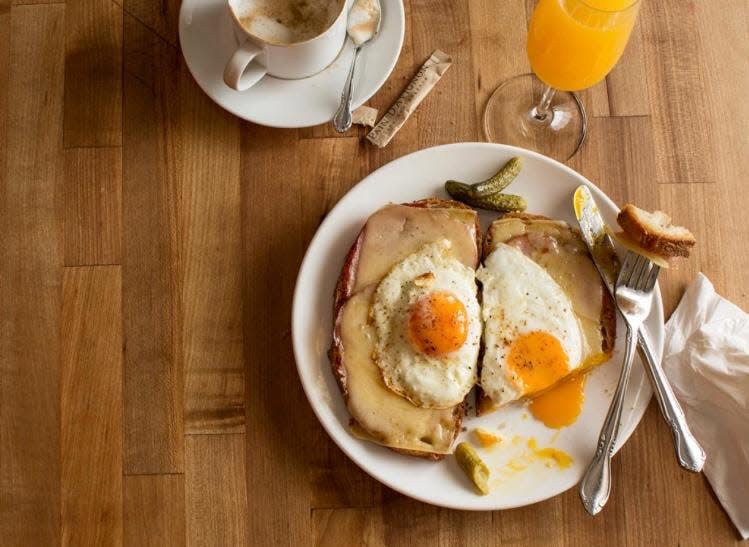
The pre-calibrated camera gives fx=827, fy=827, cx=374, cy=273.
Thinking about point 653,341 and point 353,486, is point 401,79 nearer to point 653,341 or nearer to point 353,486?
point 653,341

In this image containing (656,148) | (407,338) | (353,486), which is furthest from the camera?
(656,148)

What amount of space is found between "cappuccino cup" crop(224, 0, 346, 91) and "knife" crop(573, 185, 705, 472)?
70cm

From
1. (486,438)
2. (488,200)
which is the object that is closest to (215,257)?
(488,200)

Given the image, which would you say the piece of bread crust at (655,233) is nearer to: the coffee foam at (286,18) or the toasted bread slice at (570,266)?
the toasted bread slice at (570,266)

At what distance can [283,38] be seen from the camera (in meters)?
1.98

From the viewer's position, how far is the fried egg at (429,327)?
6.23ft

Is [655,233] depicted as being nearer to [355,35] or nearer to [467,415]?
[467,415]

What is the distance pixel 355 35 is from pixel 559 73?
1.65 feet

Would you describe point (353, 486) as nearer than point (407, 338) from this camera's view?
No

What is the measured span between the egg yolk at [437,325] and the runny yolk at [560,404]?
0.85 feet

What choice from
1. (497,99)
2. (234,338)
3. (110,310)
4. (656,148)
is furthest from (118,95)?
(656,148)

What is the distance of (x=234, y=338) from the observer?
2131 mm

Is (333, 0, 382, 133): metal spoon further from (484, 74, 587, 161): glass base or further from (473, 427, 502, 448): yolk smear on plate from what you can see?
A: (473, 427, 502, 448): yolk smear on plate

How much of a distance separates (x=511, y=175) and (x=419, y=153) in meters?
0.23
